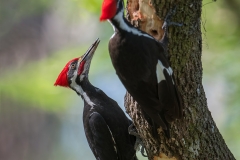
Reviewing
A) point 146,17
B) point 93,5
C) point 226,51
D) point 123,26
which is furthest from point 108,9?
point 226,51

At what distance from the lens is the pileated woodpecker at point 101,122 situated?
3.77 m

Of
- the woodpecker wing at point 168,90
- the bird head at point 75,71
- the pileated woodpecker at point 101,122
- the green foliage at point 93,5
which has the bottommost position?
the woodpecker wing at point 168,90

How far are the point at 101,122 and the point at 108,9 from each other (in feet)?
4.11

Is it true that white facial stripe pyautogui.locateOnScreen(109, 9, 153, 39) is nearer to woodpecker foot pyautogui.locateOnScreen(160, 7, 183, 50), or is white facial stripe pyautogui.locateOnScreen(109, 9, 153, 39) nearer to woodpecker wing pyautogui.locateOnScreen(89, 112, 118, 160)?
woodpecker foot pyautogui.locateOnScreen(160, 7, 183, 50)

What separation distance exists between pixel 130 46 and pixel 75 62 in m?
1.19

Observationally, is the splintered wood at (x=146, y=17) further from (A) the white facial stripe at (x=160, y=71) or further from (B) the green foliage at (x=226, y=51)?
(B) the green foliage at (x=226, y=51)

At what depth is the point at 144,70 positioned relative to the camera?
2924 mm

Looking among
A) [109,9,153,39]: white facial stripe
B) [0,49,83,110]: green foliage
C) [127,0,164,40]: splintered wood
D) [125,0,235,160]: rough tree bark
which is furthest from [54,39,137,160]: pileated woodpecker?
[0,49,83,110]: green foliage

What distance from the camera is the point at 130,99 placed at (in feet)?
10.4

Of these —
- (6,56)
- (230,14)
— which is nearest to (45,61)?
(6,56)

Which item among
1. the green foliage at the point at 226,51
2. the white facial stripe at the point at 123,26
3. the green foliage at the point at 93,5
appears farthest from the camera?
the green foliage at the point at 93,5

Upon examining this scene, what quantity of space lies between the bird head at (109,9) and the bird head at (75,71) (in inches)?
45.1

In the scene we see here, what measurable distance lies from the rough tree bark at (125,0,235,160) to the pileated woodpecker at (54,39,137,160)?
626 mm

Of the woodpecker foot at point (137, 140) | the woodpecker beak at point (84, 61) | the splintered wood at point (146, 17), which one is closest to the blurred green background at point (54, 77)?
the woodpecker beak at point (84, 61)
